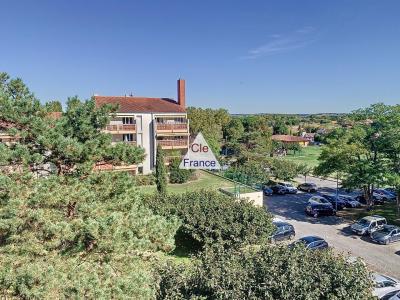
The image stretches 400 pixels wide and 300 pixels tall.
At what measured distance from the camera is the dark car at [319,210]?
3119cm

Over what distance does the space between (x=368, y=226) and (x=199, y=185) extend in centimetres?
1551

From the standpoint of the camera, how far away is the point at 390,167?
1097 inches

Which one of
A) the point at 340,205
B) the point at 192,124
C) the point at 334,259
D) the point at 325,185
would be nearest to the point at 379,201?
the point at 340,205

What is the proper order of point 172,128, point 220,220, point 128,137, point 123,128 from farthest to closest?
point 172,128
point 128,137
point 123,128
point 220,220

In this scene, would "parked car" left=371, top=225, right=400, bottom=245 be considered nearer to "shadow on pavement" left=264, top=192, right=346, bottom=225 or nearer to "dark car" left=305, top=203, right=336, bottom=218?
"shadow on pavement" left=264, top=192, right=346, bottom=225

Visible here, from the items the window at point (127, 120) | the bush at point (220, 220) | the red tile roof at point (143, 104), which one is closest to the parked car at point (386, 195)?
the bush at point (220, 220)

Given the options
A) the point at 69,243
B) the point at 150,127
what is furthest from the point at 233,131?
the point at 69,243

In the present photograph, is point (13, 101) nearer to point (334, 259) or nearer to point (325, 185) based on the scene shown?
point (334, 259)

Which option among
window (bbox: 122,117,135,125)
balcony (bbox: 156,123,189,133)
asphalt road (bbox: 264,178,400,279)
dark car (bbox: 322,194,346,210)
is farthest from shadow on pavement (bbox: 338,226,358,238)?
window (bbox: 122,117,135,125)

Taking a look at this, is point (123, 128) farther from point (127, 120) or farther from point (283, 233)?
point (283, 233)

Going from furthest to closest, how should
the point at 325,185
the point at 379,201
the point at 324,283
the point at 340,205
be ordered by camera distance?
1. the point at 325,185
2. the point at 379,201
3. the point at 340,205
4. the point at 324,283

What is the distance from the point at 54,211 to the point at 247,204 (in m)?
12.8

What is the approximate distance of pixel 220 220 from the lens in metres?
19.7

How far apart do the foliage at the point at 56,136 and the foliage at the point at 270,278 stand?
16.0 ft
